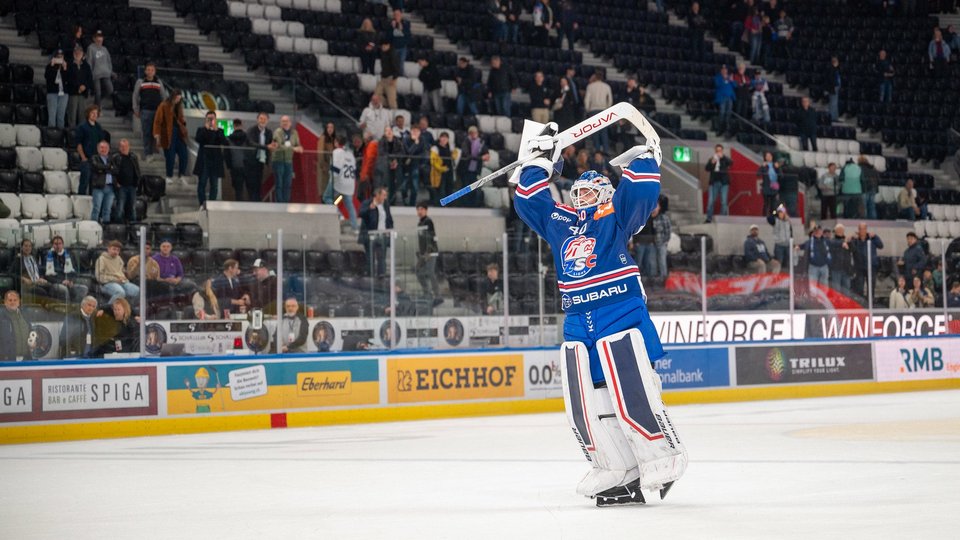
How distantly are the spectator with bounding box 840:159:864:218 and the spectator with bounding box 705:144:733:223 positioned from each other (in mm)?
2268

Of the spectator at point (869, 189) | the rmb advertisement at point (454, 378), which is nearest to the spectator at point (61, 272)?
the rmb advertisement at point (454, 378)

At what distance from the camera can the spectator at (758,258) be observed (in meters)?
16.1

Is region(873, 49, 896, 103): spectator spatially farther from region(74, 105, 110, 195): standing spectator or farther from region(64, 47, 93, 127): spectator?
region(74, 105, 110, 195): standing spectator

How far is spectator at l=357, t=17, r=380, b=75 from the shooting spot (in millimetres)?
21594

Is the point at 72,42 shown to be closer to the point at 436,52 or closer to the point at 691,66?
the point at 436,52

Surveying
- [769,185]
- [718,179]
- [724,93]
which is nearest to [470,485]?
[718,179]

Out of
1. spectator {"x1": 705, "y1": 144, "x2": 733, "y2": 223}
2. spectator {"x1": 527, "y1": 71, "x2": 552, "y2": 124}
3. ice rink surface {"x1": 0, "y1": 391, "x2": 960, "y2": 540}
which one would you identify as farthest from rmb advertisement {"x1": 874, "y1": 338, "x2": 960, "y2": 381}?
spectator {"x1": 527, "y1": 71, "x2": 552, "y2": 124}

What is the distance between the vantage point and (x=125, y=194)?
1558 cm

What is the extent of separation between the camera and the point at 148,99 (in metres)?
17.4

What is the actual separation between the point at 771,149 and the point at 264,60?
28.4ft

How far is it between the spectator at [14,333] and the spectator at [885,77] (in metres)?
21.2

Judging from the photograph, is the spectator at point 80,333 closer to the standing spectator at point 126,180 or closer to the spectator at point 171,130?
the standing spectator at point 126,180

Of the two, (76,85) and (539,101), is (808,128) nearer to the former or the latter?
(539,101)

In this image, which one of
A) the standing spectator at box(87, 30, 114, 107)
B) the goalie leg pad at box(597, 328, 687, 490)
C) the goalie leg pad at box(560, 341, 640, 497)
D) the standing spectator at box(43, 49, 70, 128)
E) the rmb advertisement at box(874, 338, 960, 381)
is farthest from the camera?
the standing spectator at box(87, 30, 114, 107)
